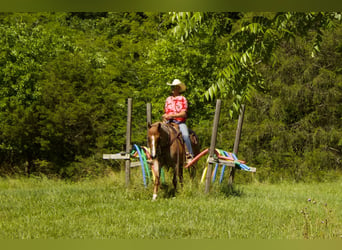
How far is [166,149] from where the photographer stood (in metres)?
10.2

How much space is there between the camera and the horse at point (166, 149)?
9.28 meters

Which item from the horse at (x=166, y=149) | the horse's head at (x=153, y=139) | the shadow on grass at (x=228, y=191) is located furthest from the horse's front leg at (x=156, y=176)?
the shadow on grass at (x=228, y=191)

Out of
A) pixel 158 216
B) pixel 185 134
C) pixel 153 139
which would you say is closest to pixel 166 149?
pixel 185 134

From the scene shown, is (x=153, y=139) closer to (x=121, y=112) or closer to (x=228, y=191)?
(x=228, y=191)

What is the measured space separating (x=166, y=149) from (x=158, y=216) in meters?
2.97

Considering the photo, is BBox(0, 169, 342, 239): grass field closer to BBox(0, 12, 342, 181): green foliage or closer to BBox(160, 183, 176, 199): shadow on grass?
BBox(160, 183, 176, 199): shadow on grass

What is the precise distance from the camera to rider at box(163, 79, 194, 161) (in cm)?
1034

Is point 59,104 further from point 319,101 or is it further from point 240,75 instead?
point 240,75

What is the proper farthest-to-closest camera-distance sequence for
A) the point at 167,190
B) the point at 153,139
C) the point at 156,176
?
1. the point at 167,190
2. the point at 156,176
3. the point at 153,139

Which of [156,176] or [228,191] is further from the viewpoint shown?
[228,191]

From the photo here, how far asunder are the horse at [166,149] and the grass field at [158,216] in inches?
16.8

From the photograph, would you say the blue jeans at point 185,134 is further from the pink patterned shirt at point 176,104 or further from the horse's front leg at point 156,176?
the horse's front leg at point 156,176

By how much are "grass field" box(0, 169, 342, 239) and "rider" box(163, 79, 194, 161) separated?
3.64 ft

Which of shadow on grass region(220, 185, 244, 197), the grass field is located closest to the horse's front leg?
the grass field
